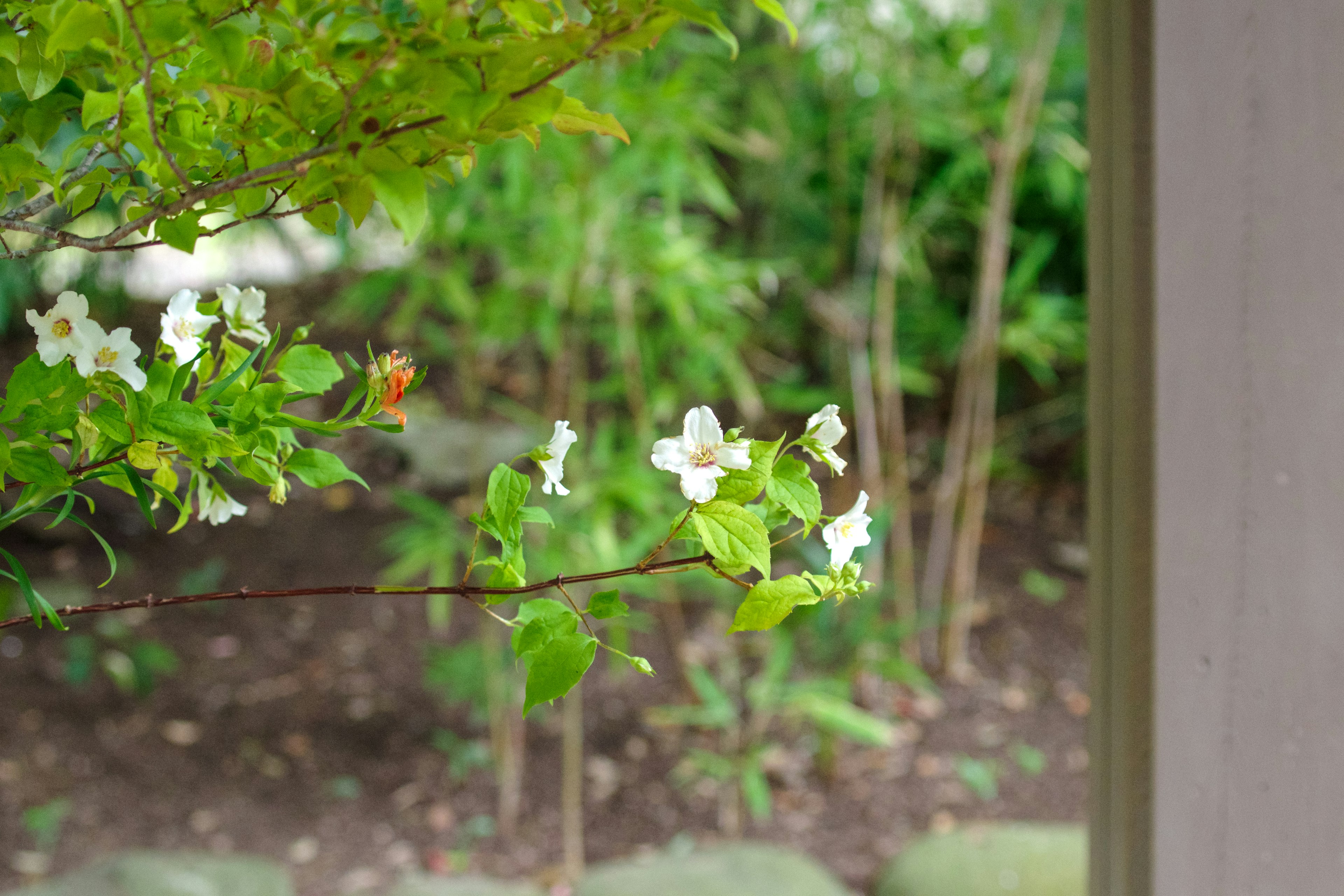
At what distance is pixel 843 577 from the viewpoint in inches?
16.5

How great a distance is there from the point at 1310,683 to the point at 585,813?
1.81 meters

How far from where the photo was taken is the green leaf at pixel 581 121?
414mm

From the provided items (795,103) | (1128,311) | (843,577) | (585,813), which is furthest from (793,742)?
(843,577)

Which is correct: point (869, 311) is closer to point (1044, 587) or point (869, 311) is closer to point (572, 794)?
point (1044, 587)

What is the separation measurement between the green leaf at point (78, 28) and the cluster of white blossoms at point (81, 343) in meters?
0.10

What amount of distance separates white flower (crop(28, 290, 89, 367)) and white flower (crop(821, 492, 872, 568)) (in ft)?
1.03

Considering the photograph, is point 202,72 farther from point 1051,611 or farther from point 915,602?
point 1051,611

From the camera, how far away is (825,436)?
424 millimetres

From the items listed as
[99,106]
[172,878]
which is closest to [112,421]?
[99,106]

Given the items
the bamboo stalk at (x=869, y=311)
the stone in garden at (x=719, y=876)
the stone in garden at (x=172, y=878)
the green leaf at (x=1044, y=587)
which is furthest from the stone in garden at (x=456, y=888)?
the green leaf at (x=1044, y=587)

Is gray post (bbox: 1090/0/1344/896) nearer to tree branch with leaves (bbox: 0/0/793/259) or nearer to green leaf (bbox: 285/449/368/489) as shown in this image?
tree branch with leaves (bbox: 0/0/793/259)

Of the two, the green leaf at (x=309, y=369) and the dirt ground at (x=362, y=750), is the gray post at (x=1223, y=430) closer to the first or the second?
the green leaf at (x=309, y=369)

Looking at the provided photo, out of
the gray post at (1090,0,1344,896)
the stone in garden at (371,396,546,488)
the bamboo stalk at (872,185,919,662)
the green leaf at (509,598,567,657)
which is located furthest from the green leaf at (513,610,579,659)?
the stone in garden at (371,396,546,488)

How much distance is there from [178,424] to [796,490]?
248mm
